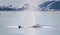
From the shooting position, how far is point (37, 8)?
1.32 metres

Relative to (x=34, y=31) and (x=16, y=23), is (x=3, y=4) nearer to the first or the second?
(x=16, y=23)

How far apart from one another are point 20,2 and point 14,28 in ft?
1.07

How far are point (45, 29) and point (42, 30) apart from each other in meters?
0.04

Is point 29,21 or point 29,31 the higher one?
point 29,21

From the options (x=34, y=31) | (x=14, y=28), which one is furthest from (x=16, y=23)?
(x=34, y=31)

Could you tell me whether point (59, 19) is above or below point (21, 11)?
below

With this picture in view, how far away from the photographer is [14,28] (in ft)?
4.29

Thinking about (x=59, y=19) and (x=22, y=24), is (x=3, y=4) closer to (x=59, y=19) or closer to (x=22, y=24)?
(x=22, y=24)

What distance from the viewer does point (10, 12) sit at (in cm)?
132

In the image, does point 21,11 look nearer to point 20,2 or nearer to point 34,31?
point 20,2

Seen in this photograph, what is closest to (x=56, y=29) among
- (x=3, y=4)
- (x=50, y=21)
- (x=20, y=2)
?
(x=50, y=21)

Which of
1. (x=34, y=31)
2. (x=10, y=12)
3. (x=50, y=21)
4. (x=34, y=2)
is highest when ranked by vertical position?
(x=34, y=2)

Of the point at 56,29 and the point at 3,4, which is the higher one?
the point at 3,4

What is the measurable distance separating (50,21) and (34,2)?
31 cm
